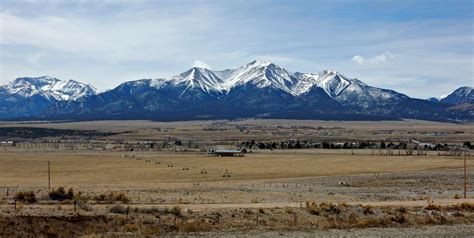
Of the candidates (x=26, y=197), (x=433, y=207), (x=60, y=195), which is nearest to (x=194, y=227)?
(x=433, y=207)

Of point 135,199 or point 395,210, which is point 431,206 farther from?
point 135,199

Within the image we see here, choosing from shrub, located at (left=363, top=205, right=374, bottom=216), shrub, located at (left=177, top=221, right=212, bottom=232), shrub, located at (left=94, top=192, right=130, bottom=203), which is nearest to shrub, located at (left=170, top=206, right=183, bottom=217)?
shrub, located at (left=177, top=221, right=212, bottom=232)

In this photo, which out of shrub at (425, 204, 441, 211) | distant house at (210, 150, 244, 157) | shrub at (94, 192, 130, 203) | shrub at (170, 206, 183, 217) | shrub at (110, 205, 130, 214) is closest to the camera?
shrub at (170, 206, 183, 217)

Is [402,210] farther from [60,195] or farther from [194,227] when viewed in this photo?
[60,195]

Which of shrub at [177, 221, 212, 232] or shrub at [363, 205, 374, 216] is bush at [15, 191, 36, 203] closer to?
shrub at [177, 221, 212, 232]

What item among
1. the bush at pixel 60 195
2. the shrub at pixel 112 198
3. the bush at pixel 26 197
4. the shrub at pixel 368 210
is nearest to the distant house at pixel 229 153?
the bush at pixel 60 195

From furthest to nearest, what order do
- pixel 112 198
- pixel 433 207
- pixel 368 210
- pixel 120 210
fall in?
pixel 112 198
pixel 433 207
pixel 368 210
pixel 120 210

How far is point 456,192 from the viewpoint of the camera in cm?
5409

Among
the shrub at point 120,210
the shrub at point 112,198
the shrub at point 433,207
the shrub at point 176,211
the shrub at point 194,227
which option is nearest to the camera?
the shrub at point 194,227

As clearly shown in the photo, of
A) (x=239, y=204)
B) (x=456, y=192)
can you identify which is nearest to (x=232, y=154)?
(x=456, y=192)

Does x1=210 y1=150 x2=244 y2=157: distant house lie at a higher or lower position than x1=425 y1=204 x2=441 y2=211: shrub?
lower

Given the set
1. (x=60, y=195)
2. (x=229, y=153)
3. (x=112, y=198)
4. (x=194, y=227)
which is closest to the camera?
(x=194, y=227)

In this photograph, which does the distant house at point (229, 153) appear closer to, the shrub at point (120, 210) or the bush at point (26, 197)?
the bush at point (26, 197)

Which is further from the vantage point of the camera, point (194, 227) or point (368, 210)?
point (368, 210)
